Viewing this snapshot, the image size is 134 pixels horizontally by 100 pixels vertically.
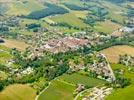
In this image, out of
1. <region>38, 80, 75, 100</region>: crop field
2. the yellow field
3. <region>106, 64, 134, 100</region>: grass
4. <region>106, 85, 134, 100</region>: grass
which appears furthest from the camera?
<region>38, 80, 75, 100</region>: crop field

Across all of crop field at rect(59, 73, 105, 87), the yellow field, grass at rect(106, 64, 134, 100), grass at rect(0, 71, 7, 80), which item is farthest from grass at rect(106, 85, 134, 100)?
grass at rect(0, 71, 7, 80)

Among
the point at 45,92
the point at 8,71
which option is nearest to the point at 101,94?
the point at 45,92

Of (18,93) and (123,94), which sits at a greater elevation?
(123,94)

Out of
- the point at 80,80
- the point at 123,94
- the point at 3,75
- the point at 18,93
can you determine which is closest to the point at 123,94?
the point at 123,94

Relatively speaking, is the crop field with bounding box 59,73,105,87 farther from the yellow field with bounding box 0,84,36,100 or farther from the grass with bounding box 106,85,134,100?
the yellow field with bounding box 0,84,36,100

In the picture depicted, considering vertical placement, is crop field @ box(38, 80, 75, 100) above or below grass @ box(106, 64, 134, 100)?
below

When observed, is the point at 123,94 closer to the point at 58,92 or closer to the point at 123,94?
the point at 123,94

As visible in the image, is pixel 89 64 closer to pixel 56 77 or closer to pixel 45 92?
pixel 56 77
